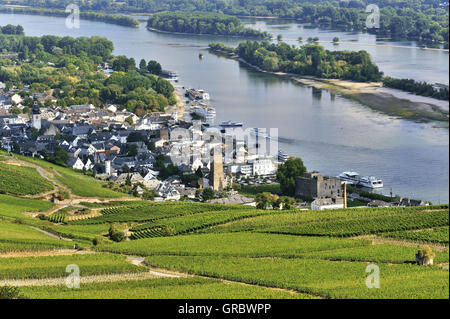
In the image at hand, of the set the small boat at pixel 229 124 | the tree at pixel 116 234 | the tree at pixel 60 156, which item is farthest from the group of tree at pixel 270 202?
the small boat at pixel 229 124

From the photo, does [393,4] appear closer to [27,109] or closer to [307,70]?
[307,70]

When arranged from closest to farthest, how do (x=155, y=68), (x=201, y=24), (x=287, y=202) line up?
(x=287, y=202) < (x=155, y=68) < (x=201, y=24)

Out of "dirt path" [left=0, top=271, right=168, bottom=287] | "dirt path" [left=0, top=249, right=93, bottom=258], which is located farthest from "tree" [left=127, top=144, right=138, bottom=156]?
"dirt path" [left=0, top=271, right=168, bottom=287]

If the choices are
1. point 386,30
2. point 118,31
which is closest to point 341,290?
point 386,30

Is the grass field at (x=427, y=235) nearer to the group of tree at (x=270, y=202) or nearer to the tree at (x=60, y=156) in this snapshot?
the group of tree at (x=270, y=202)

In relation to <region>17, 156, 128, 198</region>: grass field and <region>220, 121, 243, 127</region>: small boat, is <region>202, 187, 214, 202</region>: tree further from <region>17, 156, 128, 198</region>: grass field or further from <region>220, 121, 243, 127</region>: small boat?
<region>220, 121, 243, 127</region>: small boat

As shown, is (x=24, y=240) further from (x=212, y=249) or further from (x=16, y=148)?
(x=16, y=148)

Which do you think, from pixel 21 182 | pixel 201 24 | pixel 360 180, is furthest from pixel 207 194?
pixel 201 24
